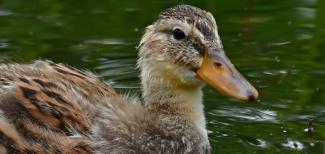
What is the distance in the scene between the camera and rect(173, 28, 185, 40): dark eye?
36.1 feet

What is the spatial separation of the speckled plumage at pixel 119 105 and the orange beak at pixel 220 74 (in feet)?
0.26

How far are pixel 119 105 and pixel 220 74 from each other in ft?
3.06

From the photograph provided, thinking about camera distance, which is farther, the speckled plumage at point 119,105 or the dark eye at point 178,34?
the dark eye at point 178,34

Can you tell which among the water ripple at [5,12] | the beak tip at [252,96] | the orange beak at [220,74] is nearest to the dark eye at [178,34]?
the orange beak at [220,74]

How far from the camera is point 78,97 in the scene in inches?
414

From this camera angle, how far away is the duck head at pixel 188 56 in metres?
10.8

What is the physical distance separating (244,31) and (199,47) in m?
3.55

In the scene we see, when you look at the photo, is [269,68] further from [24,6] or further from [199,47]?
[24,6]

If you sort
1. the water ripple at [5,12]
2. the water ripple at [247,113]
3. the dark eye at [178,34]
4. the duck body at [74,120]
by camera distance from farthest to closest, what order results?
the water ripple at [5,12]
the water ripple at [247,113]
the dark eye at [178,34]
the duck body at [74,120]

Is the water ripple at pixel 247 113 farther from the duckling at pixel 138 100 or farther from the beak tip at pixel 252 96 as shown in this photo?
the beak tip at pixel 252 96

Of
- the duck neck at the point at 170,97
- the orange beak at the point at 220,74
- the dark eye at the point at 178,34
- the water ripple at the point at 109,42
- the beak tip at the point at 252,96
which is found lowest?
the water ripple at the point at 109,42

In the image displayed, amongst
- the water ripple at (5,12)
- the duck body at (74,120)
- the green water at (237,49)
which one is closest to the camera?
the duck body at (74,120)

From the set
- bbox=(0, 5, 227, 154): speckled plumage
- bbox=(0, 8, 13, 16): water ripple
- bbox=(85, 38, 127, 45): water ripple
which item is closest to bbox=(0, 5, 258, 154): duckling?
bbox=(0, 5, 227, 154): speckled plumage

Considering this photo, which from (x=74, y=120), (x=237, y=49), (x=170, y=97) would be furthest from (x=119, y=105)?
(x=237, y=49)
